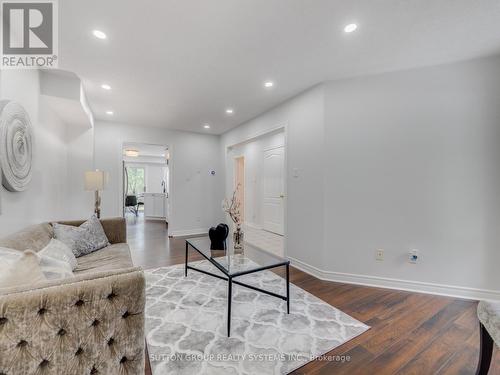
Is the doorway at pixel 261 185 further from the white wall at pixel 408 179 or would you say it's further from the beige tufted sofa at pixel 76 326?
the beige tufted sofa at pixel 76 326

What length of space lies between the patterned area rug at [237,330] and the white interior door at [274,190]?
2.28 meters

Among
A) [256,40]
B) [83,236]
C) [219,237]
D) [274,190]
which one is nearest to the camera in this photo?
[256,40]

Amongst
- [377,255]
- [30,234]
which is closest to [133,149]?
[30,234]

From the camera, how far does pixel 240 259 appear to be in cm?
228

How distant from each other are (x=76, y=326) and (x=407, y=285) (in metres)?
3.10

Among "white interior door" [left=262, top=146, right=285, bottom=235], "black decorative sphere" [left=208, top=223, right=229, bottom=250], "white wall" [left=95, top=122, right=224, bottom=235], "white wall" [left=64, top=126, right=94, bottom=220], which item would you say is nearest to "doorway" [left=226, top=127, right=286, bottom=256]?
"white interior door" [left=262, top=146, right=285, bottom=235]

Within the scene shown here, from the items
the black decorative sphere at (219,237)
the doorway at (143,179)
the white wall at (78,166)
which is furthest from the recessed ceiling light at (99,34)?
the doorway at (143,179)

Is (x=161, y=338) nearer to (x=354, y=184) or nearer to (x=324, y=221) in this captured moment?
(x=324, y=221)

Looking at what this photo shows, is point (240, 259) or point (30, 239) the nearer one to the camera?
point (30, 239)

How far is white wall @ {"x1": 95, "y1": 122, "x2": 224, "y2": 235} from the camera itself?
4.64 metres

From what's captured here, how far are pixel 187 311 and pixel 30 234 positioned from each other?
1529 mm

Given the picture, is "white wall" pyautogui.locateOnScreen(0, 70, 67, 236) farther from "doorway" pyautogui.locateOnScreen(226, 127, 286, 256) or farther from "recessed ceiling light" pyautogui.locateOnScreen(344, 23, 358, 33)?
"doorway" pyautogui.locateOnScreen(226, 127, 286, 256)

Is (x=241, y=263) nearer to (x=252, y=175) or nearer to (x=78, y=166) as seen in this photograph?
(x=252, y=175)

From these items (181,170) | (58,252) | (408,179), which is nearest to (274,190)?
(181,170)
